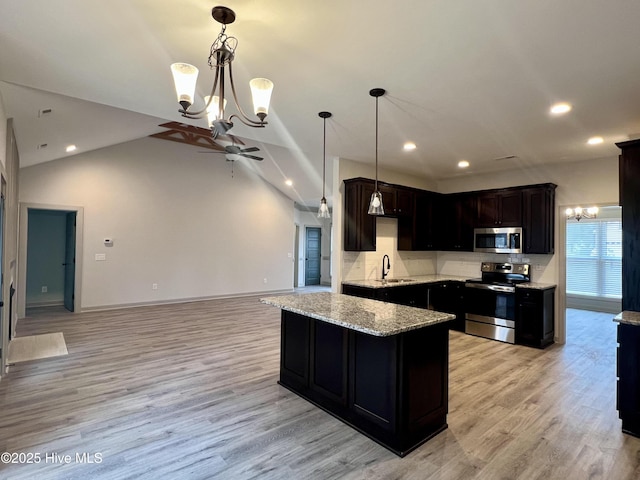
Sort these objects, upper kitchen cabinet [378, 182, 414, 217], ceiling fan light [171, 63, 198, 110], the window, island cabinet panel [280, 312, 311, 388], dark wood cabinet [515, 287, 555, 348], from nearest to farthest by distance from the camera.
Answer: ceiling fan light [171, 63, 198, 110] → island cabinet panel [280, 312, 311, 388] → dark wood cabinet [515, 287, 555, 348] → upper kitchen cabinet [378, 182, 414, 217] → the window

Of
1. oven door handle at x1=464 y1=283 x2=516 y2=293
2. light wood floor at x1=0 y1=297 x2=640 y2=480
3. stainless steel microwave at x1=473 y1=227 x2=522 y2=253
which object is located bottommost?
light wood floor at x1=0 y1=297 x2=640 y2=480

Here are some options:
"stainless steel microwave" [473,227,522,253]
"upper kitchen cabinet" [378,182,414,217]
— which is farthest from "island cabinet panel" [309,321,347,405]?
"stainless steel microwave" [473,227,522,253]

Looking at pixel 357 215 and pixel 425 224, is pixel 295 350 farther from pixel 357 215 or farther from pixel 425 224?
pixel 425 224

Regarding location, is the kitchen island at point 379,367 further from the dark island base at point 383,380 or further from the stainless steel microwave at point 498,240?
the stainless steel microwave at point 498,240

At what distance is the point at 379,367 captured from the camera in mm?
2578

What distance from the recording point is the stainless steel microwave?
5.48 m

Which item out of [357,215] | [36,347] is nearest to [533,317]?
[357,215]

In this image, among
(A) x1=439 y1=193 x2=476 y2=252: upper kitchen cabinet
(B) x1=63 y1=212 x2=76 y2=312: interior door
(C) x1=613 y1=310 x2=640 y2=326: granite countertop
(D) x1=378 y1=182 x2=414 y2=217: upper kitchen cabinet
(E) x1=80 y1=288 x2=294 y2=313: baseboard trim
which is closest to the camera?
(C) x1=613 y1=310 x2=640 y2=326: granite countertop

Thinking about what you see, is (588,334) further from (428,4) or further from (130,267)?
(130,267)

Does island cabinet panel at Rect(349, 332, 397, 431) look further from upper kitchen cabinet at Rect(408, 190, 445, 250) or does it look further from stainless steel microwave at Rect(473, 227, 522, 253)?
stainless steel microwave at Rect(473, 227, 522, 253)

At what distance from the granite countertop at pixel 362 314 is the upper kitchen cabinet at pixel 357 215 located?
1746mm

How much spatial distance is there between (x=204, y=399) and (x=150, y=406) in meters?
0.46

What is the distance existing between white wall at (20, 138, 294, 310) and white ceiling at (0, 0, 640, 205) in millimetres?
2706

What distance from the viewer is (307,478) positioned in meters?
2.16
